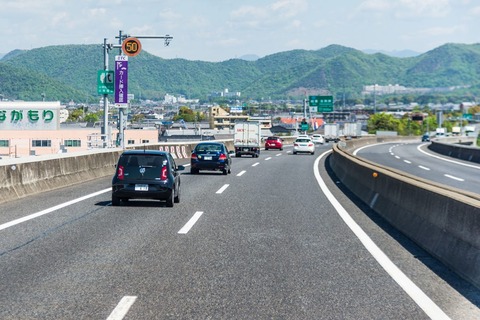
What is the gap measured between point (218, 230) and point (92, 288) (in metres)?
4.63

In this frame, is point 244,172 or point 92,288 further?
point 244,172

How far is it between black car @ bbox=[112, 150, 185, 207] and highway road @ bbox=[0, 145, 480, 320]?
12.7 inches

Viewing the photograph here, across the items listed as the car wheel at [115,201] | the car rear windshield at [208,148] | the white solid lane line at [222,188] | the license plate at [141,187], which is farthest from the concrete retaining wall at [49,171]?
the white solid lane line at [222,188]

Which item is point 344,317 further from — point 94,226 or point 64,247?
point 94,226

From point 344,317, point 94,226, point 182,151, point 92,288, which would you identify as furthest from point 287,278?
point 182,151

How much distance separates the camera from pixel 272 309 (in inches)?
262

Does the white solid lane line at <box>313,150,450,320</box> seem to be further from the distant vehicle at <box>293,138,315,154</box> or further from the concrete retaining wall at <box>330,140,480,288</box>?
the distant vehicle at <box>293,138,315,154</box>

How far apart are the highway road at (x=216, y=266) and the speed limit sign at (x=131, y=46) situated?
72.8 feet

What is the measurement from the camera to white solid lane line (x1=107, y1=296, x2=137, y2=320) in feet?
20.6

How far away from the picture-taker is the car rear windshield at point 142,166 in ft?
51.2

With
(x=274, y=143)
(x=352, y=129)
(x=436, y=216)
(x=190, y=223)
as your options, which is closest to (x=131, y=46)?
(x=190, y=223)

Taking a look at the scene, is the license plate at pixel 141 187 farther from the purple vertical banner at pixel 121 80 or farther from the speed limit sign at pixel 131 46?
the speed limit sign at pixel 131 46

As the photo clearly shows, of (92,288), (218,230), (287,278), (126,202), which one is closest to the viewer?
(92,288)

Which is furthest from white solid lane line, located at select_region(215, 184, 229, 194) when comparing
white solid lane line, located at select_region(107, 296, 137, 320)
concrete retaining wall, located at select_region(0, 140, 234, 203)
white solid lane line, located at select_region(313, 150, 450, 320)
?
white solid lane line, located at select_region(107, 296, 137, 320)
